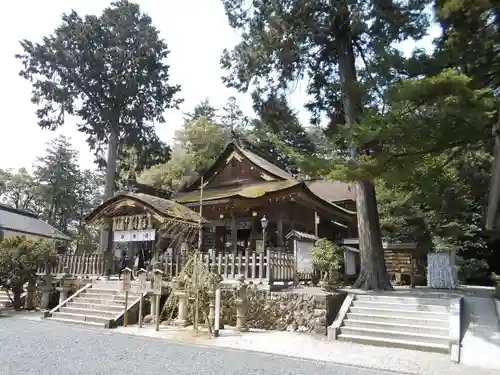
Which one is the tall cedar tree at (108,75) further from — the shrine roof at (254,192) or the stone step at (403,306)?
the stone step at (403,306)

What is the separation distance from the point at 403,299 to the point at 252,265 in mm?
4106

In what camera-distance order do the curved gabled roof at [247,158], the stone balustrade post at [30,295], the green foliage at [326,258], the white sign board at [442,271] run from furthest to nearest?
→ the curved gabled roof at [247,158] → the white sign board at [442,271] → the stone balustrade post at [30,295] → the green foliage at [326,258]

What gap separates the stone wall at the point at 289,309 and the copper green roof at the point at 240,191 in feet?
15.5

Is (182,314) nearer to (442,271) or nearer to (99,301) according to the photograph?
(99,301)

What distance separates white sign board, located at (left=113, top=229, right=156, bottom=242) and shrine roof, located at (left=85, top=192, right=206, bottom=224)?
2.80ft

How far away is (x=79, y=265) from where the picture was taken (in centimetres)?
1380

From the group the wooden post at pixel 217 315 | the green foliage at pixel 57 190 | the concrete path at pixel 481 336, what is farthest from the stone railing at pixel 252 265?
the green foliage at pixel 57 190

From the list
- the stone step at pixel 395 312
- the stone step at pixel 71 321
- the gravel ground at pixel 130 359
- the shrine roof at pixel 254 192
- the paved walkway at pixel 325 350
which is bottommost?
the stone step at pixel 71 321

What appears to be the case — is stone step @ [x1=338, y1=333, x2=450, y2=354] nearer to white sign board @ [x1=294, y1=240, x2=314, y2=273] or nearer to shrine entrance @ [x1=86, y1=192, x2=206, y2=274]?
white sign board @ [x1=294, y1=240, x2=314, y2=273]

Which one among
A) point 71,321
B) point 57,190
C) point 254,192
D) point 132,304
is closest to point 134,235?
point 132,304

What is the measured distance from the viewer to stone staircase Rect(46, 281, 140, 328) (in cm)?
1023

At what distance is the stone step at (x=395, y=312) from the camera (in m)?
8.27

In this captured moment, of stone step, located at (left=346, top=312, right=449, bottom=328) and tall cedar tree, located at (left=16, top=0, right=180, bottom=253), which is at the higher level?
tall cedar tree, located at (left=16, top=0, right=180, bottom=253)

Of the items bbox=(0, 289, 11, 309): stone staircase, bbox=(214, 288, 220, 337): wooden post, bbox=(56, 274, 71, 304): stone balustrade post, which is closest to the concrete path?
bbox=(214, 288, 220, 337): wooden post
